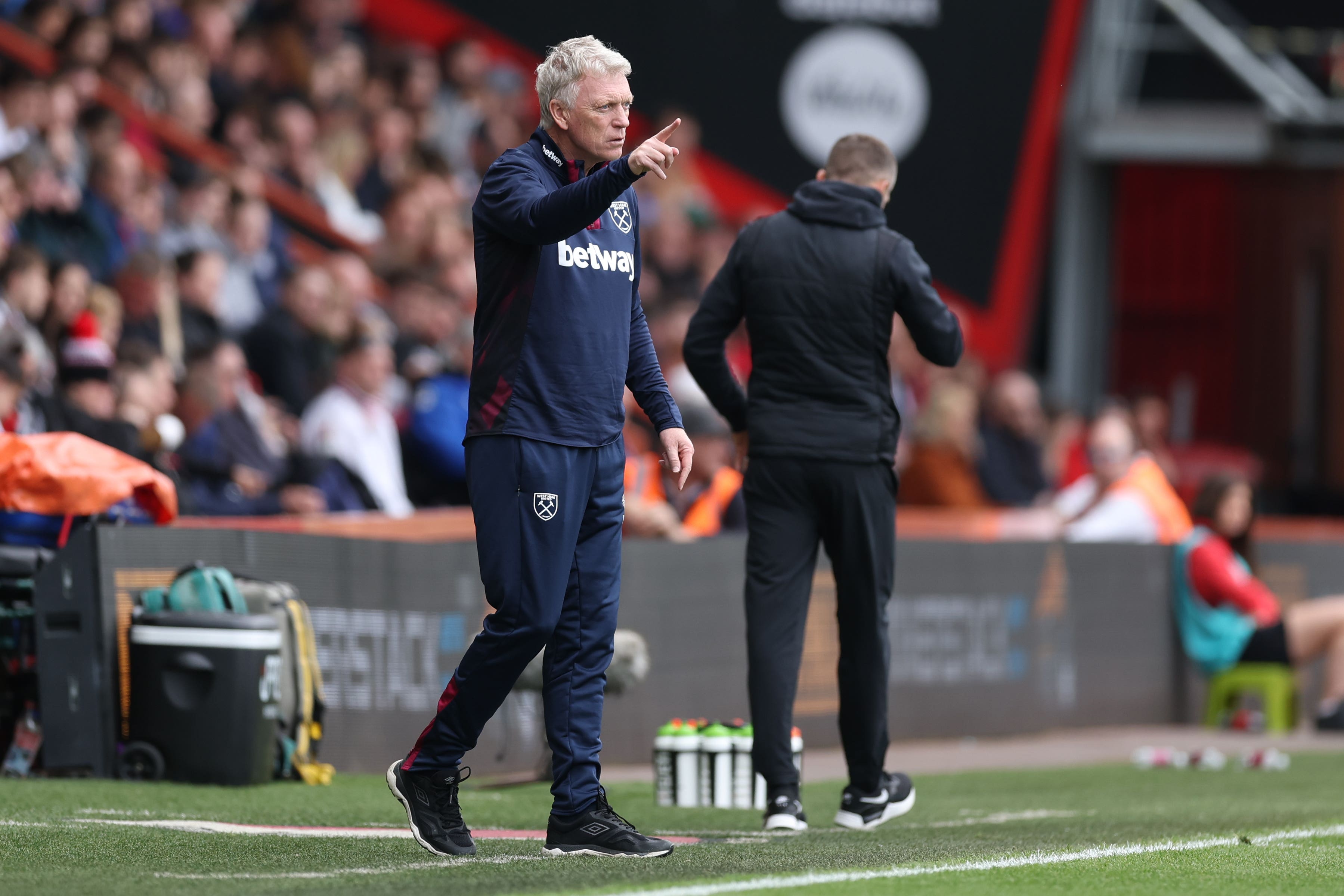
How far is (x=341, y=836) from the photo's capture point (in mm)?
5828

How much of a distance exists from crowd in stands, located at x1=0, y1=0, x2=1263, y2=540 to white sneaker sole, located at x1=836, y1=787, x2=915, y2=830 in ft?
8.35

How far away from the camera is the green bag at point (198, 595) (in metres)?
7.69

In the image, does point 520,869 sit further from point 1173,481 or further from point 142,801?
point 1173,481

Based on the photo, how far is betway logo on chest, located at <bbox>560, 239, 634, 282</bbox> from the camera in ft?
17.3

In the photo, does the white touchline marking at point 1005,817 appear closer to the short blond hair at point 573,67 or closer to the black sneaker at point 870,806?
the black sneaker at point 870,806

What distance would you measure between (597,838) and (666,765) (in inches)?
84.9

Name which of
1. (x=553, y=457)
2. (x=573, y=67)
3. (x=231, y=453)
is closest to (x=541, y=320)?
(x=553, y=457)

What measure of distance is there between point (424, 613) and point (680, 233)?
24.9 ft

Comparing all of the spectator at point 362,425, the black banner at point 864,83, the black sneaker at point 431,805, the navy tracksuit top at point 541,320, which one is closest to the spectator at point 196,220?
the spectator at point 362,425

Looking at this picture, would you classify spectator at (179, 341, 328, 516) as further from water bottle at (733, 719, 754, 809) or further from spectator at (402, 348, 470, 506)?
A: water bottle at (733, 719, 754, 809)

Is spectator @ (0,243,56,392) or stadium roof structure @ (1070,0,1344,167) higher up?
stadium roof structure @ (1070,0,1344,167)

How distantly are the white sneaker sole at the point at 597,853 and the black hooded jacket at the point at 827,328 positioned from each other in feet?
5.26

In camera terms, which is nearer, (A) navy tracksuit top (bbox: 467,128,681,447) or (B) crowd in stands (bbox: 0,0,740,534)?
(A) navy tracksuit top (bbox: 467,128,681,447)

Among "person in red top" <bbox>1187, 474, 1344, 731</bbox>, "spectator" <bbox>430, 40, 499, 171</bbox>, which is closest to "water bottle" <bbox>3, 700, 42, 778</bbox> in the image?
"person in red top" <bbox>1187, 474, 1344, 731</bbox>
